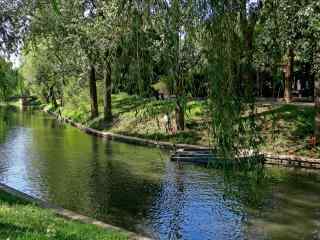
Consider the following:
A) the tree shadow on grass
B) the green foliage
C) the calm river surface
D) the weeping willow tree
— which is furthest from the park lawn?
the tree shadow on grass

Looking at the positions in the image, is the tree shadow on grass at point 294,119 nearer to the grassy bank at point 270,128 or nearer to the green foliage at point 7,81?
the grassy bank at point 270,128

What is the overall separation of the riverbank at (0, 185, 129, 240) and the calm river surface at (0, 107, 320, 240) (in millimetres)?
2275

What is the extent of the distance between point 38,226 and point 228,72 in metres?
5.58

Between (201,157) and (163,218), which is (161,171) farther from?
(163,218)

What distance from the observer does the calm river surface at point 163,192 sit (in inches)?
509

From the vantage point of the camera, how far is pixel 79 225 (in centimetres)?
1052

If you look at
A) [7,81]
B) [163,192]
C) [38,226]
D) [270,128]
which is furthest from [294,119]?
[38,226]

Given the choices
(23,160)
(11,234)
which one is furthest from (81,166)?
(11,234)

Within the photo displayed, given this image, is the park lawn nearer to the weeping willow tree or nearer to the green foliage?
the green foliage

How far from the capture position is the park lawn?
8.26 m

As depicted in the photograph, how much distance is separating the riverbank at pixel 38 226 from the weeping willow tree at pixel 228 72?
4.04 meters

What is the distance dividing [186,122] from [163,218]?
16.9 m

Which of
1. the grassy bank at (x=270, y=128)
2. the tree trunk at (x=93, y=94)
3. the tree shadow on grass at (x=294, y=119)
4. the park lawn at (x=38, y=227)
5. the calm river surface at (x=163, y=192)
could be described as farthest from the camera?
the tree trunk at (x=93, y=94)

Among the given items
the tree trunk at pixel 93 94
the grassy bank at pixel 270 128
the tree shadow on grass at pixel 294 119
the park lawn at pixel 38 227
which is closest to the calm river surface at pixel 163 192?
the grassy bank at pixel 270 128
